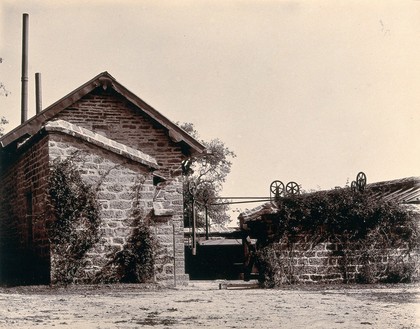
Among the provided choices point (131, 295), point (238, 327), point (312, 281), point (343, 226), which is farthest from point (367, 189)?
point (238, 327)

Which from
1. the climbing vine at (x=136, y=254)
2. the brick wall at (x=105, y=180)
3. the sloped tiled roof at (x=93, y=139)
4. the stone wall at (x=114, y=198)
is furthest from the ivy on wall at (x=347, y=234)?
the sloped tiled roof at (x=93, y=139)

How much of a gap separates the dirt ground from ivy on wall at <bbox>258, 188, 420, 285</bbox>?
2.45m

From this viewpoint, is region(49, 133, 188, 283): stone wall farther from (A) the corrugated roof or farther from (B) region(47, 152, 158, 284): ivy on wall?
(A) the corrugated roof

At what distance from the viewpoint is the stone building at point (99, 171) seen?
49.2 feet

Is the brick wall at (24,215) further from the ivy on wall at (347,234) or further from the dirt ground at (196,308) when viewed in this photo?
the ivy on wall at (347,234)

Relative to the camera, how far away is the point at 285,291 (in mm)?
15039

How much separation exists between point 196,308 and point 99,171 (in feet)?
18.2

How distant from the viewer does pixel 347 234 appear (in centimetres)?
1741

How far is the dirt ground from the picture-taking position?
28.8 ft

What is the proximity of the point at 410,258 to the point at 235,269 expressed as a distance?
1236 cm

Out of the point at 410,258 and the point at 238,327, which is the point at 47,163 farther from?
the point at 410,258

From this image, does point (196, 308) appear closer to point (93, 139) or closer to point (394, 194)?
point (93, 139)

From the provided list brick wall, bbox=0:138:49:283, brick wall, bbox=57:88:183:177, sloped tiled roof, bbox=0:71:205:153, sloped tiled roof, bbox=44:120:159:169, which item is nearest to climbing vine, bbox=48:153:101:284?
brick wall, bbox=0:138:49:283

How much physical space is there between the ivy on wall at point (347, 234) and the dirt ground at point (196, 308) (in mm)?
2454
